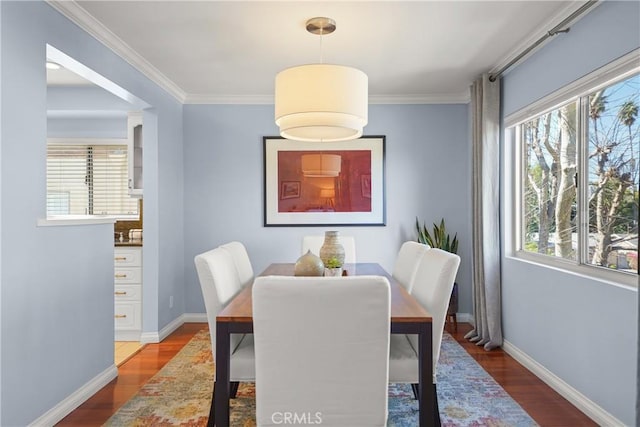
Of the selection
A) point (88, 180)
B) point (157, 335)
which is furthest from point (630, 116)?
point (88, 180)

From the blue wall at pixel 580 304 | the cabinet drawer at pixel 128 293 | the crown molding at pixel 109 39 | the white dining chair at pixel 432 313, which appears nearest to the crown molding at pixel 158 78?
the crown molding at pixel 109 39

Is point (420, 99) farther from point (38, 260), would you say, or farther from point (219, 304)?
point (38, 260)

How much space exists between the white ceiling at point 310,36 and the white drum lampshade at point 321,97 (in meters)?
0.48

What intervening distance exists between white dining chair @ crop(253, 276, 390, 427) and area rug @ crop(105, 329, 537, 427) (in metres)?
0.87

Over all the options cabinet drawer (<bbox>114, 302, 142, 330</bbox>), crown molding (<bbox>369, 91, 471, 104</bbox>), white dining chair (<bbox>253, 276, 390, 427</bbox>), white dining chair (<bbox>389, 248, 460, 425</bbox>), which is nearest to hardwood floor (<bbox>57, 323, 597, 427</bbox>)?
cabinet drawer (<bbox>114, 302, 142, 330</bbox>)

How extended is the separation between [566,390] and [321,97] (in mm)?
2348

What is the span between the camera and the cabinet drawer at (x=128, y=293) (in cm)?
412

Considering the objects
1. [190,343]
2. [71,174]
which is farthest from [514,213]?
[71,174]

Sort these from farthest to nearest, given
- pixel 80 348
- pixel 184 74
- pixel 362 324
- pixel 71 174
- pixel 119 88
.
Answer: pixel 71 174, pixel 184 74, pixel 119 88, pixel 80 348, pixel 362 324

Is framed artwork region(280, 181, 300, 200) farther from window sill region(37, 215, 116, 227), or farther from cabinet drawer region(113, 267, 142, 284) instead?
window sill region(37, 215, 116, 227)

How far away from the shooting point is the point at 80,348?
108 inches

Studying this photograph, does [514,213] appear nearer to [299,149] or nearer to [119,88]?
[299,149]

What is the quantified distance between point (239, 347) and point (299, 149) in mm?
2835

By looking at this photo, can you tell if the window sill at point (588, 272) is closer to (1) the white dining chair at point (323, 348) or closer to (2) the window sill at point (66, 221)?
(1) the white dining chair at point (323, 348)
